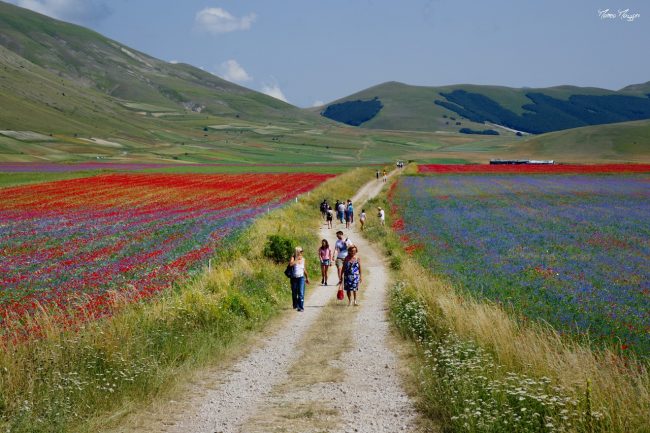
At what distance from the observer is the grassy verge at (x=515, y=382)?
7.07m

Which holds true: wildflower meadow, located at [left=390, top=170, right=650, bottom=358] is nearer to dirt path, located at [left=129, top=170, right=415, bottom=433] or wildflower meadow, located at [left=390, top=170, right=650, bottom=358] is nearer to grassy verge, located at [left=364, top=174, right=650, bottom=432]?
grassy verge, located at [left=364, top=174, right=650, bottom=432]

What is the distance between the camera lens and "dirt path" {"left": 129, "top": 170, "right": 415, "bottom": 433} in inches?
351

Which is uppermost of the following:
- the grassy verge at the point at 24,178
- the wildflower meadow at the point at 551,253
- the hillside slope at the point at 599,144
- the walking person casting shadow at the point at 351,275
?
the hillside slope at the point at 599,144

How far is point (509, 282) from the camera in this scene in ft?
60.0

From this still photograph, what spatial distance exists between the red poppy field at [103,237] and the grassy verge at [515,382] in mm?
7603

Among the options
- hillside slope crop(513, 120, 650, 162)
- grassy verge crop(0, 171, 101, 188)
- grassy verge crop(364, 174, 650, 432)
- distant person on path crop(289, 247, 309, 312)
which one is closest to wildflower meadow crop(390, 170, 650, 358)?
grassy verge crop(364, 174, 650, 432)

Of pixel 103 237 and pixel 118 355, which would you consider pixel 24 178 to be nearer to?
pixel 103 237

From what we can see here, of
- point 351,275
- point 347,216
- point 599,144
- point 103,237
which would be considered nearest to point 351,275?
point 351,275

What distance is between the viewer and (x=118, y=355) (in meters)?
10.4

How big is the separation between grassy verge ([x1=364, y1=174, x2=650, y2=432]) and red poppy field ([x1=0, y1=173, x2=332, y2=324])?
7603 mm

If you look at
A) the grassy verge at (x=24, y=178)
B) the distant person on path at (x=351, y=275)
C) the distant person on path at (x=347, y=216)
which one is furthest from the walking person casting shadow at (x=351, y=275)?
the grassy verge at (x=24, y=178)

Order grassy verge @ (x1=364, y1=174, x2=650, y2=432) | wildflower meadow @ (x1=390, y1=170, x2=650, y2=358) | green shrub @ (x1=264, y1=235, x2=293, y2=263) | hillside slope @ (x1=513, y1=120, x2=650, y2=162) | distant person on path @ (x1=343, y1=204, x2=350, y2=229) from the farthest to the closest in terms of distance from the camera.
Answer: hillside slope @ (x1=513, y1=120, x2=650, y2=162) < distant person on path @ (x1=343, y1=204, x2=350, y2=229) < green shrub @ (x1=264, y1=235, x2=293, y2=263) < wildflower meadow @ (x1=390, y1=170, x2=650, y2=358) < grassy verge @ (x1=364, y1=174, x2=650, y2=432)

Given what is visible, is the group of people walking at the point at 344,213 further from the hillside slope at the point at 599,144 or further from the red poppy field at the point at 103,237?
the hillside slope at the point at 599,144

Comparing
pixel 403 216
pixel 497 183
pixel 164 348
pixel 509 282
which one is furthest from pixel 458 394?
pixel 497 183
